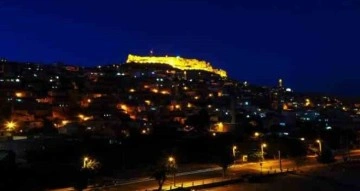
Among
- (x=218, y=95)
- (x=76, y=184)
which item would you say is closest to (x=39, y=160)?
(x=76, y=184)

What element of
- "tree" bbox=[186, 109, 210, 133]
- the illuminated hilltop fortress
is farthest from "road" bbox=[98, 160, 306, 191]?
the illuminated hilltop fortress

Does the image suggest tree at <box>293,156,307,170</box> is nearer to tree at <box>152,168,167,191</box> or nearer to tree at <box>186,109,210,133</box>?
tree at <box>186,109,210,133</box>

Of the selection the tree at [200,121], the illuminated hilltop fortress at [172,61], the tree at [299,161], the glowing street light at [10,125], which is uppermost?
the illuminated hilltop fortress at [172,61]

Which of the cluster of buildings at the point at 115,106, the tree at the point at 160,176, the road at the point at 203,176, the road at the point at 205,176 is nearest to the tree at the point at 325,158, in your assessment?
the road at the point at 203,176

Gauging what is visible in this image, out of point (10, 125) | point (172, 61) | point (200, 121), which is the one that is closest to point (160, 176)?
point (10, 125)

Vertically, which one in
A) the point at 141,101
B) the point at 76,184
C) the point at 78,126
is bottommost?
the point at 76,184

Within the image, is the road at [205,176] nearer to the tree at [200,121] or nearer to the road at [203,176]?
the road at [203,176]

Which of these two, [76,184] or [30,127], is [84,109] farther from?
[76,184]

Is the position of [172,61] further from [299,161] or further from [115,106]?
[299,161]
